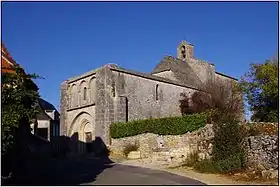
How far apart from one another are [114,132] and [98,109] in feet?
10.4

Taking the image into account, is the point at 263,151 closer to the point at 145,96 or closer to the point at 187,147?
the point at 187,147

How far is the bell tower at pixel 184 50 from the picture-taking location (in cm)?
5100

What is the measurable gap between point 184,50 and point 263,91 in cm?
2176

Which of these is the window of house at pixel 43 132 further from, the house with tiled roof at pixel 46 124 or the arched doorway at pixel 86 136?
the arched doorway at pixel 86 136

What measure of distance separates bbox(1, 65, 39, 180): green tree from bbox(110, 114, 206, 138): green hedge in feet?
48.0

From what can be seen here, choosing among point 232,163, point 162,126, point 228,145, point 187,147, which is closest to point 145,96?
point 162,126

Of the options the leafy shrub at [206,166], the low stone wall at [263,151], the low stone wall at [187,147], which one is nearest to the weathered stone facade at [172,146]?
the low stone wall at [187,147]

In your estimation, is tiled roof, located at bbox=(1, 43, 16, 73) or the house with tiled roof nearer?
tiled roof, located at bbox=(1, 43, 16, 73)

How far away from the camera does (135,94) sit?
A: 35.6 meters

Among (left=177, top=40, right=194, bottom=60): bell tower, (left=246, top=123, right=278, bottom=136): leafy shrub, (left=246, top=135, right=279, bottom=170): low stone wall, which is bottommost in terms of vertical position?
(left=246, top=135, right=279, bottom=170): low stone wall

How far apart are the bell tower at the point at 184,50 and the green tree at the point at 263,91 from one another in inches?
690

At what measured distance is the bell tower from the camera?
167 feet

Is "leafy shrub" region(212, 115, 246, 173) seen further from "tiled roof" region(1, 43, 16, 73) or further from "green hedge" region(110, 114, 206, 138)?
"tiled roof" region(1, 43, 16, 73)

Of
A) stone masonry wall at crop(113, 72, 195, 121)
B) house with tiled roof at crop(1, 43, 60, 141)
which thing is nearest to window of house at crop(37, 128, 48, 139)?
house with tiled roof at crop(1, 43, 60, 141)
